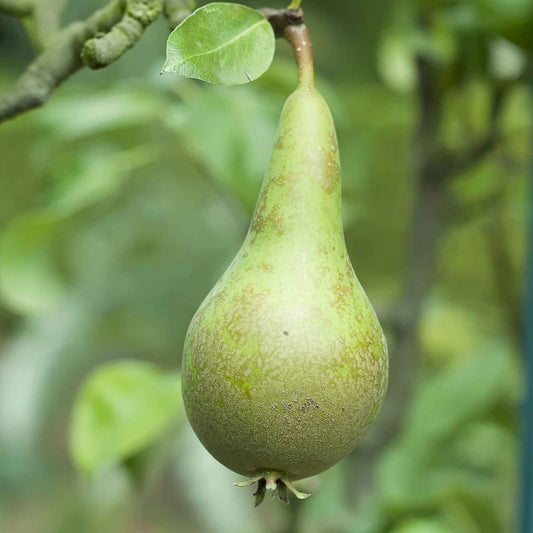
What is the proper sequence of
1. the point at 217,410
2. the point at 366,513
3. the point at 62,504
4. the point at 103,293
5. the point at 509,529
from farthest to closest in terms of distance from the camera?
the point at 62,504
the point at 103,293
the point at 509,529
the point at 366,513
the point at 217,410

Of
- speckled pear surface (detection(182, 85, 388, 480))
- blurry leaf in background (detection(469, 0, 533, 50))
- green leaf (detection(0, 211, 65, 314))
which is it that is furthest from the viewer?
green leaf (detection(0, 211, 65, 314))

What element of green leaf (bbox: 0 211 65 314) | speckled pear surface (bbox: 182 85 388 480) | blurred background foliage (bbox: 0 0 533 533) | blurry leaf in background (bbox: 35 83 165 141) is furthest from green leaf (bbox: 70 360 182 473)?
speckled pear surface (bbox: 182 85 388 480)

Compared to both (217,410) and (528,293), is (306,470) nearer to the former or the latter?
(217,410)

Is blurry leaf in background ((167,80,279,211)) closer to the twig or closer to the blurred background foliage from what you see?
the blurred background foliage

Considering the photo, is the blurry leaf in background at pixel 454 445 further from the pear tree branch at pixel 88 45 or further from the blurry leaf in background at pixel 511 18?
the pear tree branch at pixel 88 45

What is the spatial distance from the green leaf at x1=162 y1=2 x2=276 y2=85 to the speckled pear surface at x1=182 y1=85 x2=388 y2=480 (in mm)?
29

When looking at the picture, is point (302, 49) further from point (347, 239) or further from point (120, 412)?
Answer: point (347, 239)

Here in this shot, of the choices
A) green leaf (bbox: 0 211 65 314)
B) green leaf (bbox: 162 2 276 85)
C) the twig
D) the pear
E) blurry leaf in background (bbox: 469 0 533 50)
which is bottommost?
green leaf (bbox: 0 211 65 314)

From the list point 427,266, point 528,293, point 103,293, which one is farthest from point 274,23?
point 103,293

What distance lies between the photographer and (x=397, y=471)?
2.72 feet

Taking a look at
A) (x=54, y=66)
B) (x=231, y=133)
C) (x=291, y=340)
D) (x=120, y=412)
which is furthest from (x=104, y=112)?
(x=291, y=340)

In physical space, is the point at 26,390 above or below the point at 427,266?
below

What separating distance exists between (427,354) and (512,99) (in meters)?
0.37

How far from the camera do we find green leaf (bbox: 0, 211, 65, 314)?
2.36ft
